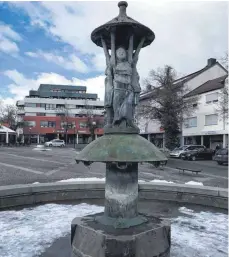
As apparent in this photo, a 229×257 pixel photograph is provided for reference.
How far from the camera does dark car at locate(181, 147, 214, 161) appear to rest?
30234 mm

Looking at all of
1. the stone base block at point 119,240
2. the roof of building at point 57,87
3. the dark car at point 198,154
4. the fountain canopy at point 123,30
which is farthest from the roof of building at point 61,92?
the stone base block at point 119,240

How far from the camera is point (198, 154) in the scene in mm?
30875

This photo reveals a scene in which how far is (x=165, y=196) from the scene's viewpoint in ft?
26.4

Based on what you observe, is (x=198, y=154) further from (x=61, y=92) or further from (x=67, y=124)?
(x=61, y=92)

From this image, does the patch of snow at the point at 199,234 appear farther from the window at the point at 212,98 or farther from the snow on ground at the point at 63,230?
the window at the point at 212,98

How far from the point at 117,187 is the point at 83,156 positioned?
29.8 inches

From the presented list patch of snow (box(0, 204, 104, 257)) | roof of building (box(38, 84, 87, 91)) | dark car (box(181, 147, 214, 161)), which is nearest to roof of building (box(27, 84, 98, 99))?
roof of building (box(38, 84, 87, 91))

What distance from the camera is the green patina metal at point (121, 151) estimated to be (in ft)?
13.5

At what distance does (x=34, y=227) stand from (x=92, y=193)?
94.8 inches

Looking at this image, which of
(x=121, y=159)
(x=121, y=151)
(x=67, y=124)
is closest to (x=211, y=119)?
(x=121, y=151)

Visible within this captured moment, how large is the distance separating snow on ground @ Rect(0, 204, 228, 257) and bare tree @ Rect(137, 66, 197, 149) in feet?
90.3

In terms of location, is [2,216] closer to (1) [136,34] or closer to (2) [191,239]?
(2) [191,239]

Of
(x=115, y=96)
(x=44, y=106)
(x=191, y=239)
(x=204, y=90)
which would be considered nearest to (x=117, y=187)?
(x=115, y=96)

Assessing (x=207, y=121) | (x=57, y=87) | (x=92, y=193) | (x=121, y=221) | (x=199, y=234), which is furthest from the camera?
(x=57, y=87)
